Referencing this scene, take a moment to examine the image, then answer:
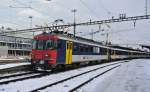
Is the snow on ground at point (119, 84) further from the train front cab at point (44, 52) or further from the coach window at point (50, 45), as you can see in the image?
the coach window at point (50, 45)

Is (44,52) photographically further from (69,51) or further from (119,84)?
(119,84)

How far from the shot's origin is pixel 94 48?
125 ft

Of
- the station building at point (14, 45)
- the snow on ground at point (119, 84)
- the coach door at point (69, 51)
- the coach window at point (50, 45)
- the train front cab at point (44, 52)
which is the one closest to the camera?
the snow on ground at point (119, 84)

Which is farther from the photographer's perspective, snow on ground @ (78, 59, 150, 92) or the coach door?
the coach door

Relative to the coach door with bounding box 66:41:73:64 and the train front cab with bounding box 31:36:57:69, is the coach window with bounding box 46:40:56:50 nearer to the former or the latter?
the train front cab with bounding box 31:36:57:69

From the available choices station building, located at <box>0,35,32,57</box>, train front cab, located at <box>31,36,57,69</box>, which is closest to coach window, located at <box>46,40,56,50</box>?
train front cab, located at <box>31,36,57,69</box>

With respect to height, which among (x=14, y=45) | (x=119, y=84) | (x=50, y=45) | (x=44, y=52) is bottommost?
(x=119, y=84)

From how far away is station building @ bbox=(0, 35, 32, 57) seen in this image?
103m

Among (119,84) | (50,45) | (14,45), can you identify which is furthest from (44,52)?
(14,45)

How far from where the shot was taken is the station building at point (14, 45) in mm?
102800

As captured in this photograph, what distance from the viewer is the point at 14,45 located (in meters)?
113

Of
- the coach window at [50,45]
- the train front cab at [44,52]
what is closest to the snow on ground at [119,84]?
the train front cab at [44,52]

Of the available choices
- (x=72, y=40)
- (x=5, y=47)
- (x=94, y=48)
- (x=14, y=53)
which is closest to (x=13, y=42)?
(x=14, y=53)

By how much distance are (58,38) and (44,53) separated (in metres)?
1.53
